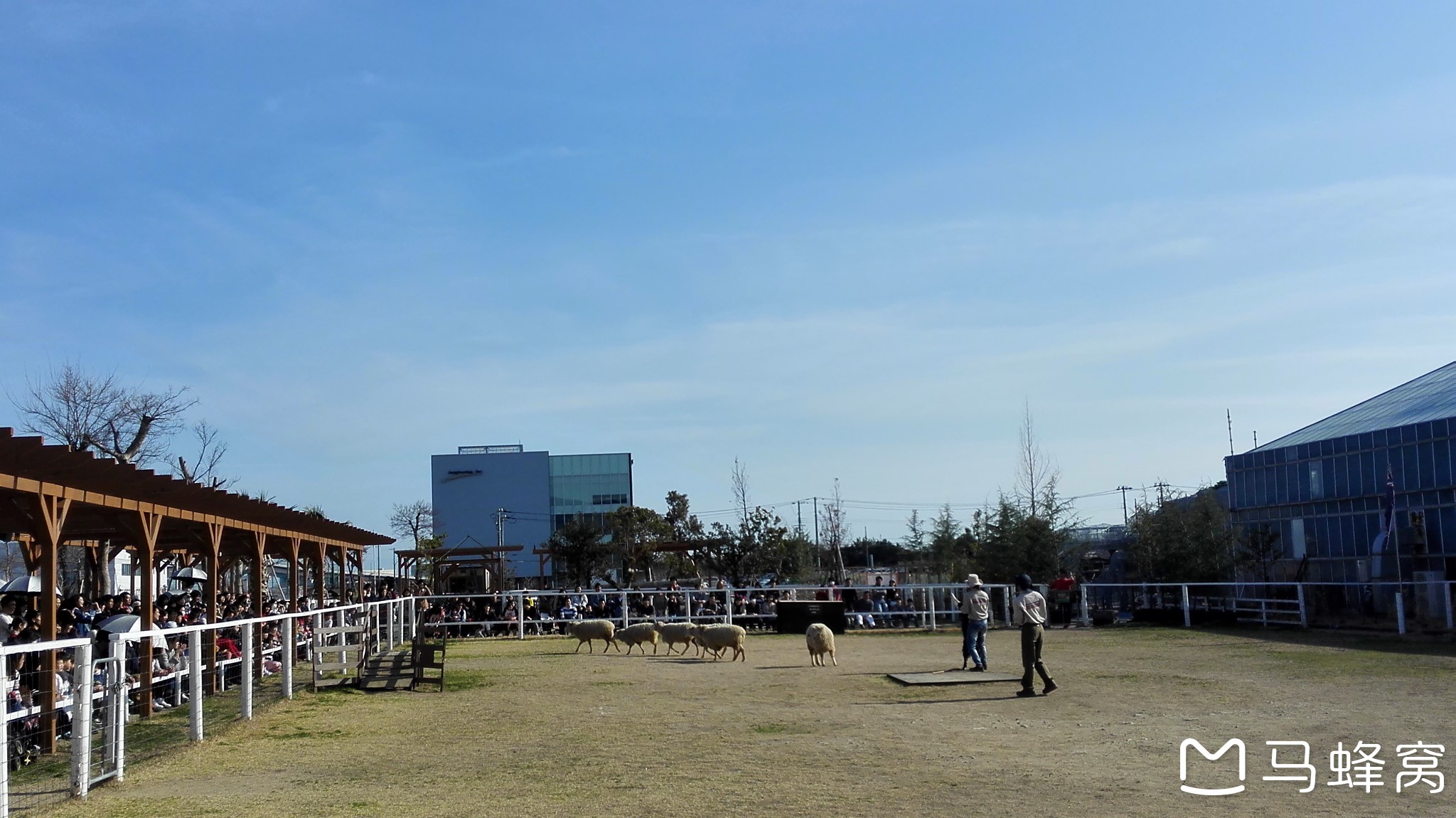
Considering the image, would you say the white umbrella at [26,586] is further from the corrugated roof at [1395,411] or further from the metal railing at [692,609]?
the corrugated roof at [1395,411]

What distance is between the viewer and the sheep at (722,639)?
21.9 m

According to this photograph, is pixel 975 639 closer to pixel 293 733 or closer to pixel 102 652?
pixel 293 733

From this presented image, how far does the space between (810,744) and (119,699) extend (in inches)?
226

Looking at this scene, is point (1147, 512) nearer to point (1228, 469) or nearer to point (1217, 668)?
point (1228, 469)

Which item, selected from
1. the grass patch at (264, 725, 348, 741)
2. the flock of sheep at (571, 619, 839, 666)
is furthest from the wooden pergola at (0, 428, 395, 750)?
the flock of sheep at (571, 619, 839, 666)

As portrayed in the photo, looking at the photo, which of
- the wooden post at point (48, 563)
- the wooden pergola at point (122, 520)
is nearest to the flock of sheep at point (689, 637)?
the wooden pergola at point (122, 520)

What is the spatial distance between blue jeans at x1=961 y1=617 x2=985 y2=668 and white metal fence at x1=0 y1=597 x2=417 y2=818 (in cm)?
911

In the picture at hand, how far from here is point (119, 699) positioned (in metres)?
9.62

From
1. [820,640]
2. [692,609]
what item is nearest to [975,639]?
[820,640]

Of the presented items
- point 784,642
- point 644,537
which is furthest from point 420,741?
point 644,537

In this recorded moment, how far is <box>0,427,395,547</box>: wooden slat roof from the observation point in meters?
10.9

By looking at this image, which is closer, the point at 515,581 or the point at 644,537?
the point at 644,537

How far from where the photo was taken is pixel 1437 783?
27.7ft

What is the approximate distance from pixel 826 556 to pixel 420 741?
6278 cm
